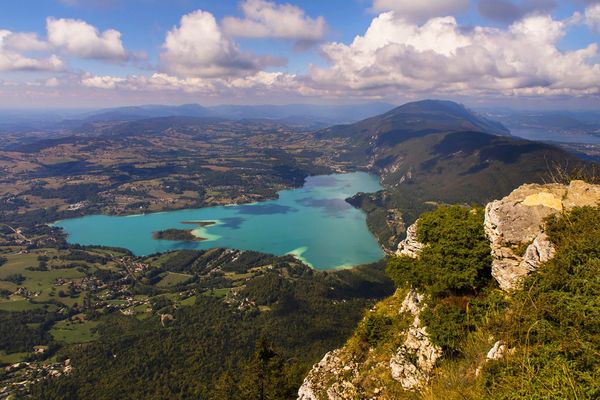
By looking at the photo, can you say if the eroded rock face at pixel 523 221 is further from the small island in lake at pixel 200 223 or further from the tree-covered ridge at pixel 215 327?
the small island in lake at pixel 200 223

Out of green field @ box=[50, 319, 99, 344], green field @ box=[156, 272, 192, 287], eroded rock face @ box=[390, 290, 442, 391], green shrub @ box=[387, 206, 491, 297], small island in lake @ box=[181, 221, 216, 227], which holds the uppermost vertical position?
green shrub @ box=[387, 206, 491, 297]

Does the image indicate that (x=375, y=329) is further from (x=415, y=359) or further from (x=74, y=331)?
(x=74, y=331)

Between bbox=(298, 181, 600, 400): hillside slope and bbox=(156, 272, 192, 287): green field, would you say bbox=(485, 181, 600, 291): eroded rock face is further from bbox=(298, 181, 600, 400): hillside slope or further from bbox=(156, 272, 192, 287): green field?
bbox=(156, 272, 192, 287): green field

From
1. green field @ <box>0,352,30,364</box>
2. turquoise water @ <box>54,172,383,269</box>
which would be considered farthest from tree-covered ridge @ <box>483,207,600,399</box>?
turquoise water @ <box>54,172,383,269</box>

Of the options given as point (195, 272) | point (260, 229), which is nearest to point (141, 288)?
point (195, 272)

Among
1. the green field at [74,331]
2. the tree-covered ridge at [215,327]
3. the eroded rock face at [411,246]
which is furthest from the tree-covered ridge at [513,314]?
the green field at [74,331]

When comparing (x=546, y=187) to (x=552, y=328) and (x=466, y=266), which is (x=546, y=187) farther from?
(x=552, y=328)

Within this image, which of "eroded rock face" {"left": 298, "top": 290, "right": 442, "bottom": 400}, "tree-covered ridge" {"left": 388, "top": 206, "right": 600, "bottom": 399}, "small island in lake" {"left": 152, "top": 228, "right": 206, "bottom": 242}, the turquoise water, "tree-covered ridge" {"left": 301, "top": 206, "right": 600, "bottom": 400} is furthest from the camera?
"small island in lake" {"left": 152, "top": 228, "right": 206, "bottom": 242}

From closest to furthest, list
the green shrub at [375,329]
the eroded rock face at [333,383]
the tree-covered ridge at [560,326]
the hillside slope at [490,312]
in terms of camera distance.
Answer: the tree-covered ridge at [560,326], the hillside slope at [490,312], the eroded rock face at [333,383], the green shrub at [375,329]
